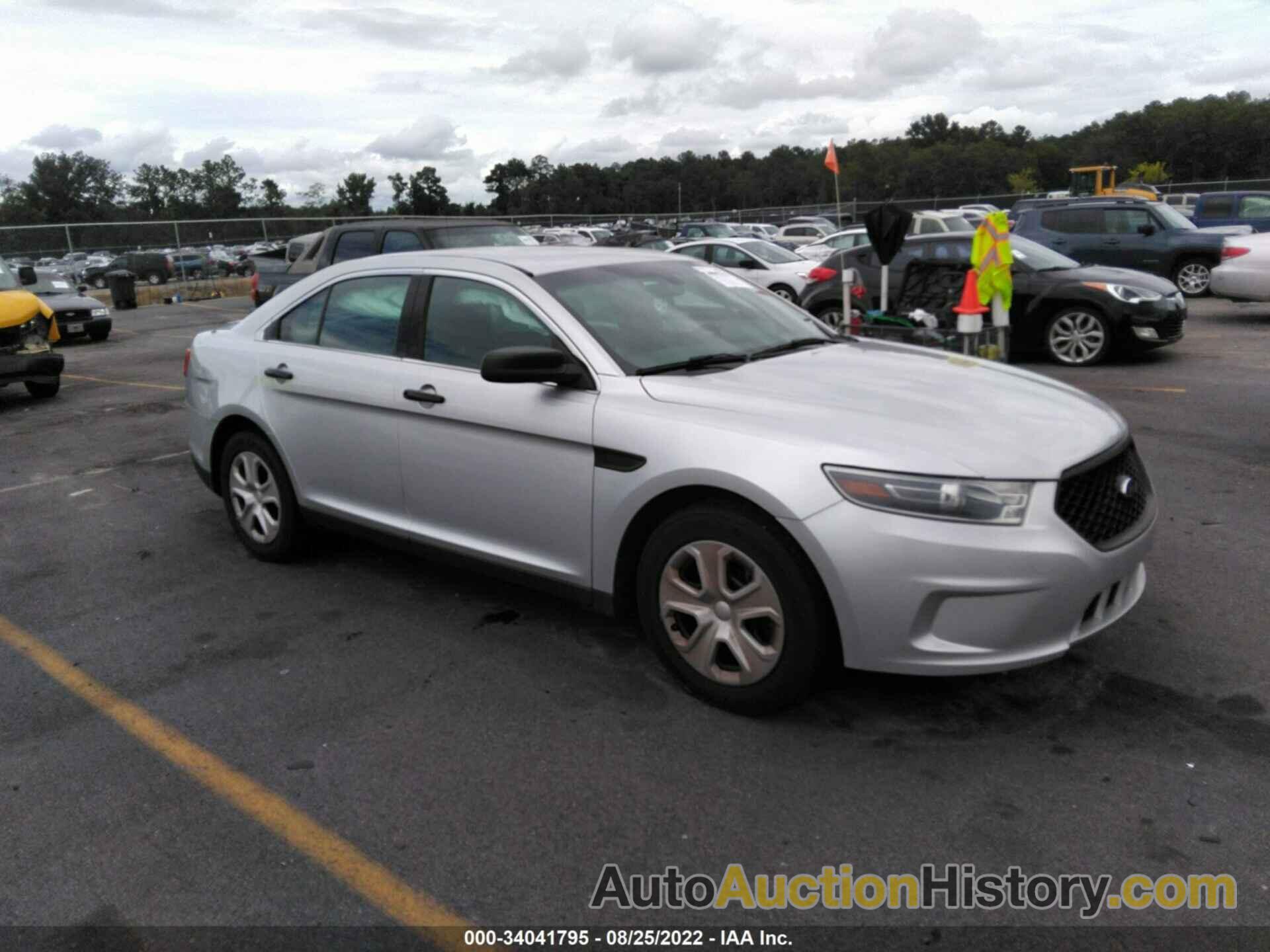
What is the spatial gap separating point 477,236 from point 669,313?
748cm

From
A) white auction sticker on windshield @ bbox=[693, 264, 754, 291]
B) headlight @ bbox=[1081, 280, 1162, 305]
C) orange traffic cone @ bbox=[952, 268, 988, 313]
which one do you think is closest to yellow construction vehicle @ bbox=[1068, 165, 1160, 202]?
headlight @ bbox=[1081, 280, 1162, 305]

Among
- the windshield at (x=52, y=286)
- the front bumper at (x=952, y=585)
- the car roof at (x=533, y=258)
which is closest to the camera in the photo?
the front bumper at (x=952, y=585)

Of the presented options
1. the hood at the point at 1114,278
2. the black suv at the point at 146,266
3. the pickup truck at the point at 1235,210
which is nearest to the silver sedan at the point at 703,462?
the hood at the point at 1114,278

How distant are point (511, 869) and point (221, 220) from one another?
34533mm

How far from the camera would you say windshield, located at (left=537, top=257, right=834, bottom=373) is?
155 inches

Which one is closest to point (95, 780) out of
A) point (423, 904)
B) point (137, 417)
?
point (423, 904)

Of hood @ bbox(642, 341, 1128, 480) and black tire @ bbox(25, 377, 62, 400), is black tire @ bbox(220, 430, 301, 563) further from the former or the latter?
black tire @ bbox(25, 377, 62, 400)

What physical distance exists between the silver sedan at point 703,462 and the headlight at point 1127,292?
23.7 ft

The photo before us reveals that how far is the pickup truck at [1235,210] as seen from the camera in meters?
20.9

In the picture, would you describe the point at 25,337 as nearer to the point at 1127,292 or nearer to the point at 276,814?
the point at 276,814

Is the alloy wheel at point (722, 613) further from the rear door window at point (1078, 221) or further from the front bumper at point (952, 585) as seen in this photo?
the rear door window at point (1078, 221)

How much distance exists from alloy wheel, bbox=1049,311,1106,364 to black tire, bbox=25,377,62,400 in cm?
1130

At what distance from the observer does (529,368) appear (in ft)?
11.9

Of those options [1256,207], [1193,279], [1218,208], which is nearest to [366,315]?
[1193,279]
